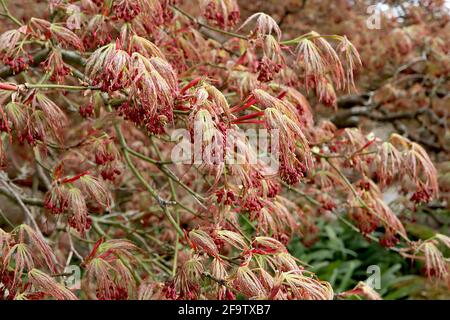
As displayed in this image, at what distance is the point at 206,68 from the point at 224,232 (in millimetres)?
1566

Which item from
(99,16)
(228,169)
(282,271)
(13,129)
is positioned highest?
(99,16)

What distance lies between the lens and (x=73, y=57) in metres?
2.70

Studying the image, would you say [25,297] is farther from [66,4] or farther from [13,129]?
[66,4]

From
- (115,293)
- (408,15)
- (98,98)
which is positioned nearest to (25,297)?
(115,293)

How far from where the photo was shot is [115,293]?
2041 millimetres

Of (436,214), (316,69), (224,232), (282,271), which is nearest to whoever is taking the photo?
(282,271)

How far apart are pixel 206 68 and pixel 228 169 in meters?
1.52

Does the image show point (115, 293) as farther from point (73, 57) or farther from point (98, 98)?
point (73, 57)

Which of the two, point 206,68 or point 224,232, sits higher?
point 206,68

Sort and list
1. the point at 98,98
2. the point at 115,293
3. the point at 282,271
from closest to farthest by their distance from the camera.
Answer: the point at 282,271 < the point at 115,293 < the point at 98,98

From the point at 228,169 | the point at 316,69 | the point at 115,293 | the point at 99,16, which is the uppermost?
the point at 99,16

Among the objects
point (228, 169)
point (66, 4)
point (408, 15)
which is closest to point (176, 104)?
point (228, 169)

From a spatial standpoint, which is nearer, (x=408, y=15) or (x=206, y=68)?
(x=206, y=68)

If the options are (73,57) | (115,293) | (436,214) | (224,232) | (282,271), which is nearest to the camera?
(282,271)
